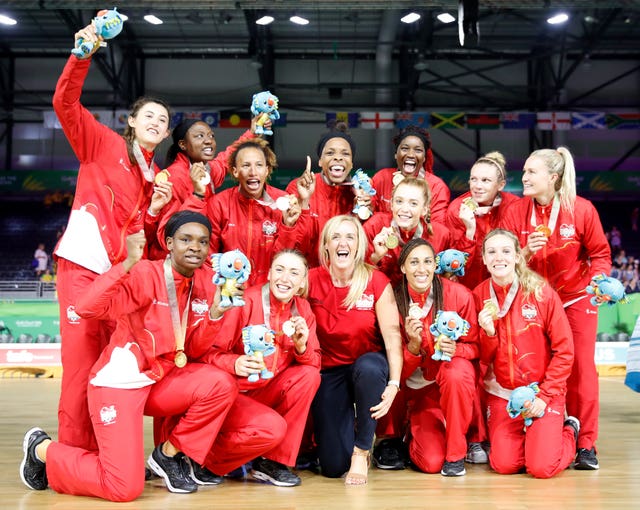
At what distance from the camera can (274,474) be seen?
3.87 meters

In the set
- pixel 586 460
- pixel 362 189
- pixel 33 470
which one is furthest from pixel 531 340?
pixel 33 470

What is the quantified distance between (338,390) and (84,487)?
148cm

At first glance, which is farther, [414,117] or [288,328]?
[414,117]

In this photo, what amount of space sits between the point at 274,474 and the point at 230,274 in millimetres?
1207

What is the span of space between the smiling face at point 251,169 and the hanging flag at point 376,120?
42.0ft

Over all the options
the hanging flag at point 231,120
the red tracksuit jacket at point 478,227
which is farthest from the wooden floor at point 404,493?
the hanging flag at point 231,120

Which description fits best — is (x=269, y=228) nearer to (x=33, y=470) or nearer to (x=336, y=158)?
(x=336, y=158)

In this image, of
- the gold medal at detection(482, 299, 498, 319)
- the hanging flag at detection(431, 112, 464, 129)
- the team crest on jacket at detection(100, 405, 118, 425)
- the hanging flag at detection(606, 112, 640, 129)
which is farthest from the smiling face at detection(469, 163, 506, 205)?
the hanging flag at detection(606, 112, 640, 129)

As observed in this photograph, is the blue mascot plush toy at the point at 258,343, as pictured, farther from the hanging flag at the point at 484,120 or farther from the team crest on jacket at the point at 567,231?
the hanging flag at the point at 484,120

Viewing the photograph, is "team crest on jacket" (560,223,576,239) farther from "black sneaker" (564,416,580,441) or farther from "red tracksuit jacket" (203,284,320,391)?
"red tracksuit jacket" (203,284,320,391)

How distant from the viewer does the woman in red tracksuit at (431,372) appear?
406cm

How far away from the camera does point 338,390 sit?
4172 mm

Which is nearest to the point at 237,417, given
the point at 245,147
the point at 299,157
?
the point at 245,147

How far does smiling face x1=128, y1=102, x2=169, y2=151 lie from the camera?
3.99 metres
